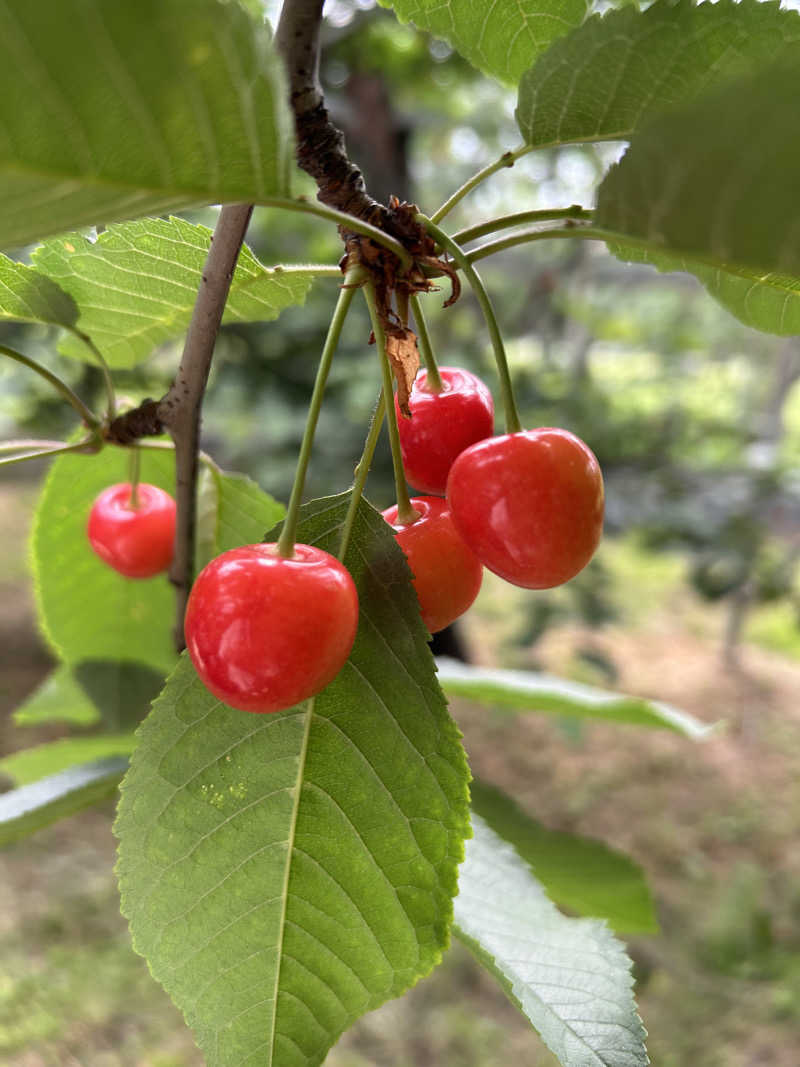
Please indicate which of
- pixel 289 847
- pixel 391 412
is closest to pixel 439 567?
pixel 391 412

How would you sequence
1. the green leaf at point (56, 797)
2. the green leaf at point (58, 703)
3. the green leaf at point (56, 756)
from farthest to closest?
the green leaf at point (58, 703), the green leaf at point (56, 756), the green leaf at point (56, 797)

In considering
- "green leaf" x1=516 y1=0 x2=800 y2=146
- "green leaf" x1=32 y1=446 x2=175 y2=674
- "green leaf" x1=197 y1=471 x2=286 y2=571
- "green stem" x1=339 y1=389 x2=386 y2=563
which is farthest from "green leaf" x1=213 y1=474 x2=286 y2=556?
"green leaf" x1=516 y1=0 x2=800 y2=146

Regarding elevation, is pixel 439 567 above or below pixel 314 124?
below

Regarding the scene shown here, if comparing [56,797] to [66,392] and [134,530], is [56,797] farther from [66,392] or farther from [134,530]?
[66,392]

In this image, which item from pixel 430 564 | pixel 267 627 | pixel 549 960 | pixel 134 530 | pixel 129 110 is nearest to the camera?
pixel 129 110

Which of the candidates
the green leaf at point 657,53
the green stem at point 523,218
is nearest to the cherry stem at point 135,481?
the green stem at point 523,218

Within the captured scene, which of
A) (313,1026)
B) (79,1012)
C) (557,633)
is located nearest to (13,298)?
(313,1026)

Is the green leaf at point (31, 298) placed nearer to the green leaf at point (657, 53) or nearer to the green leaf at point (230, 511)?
the green leaf at point (230, 511)

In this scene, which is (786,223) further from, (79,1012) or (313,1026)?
(79,1012)
